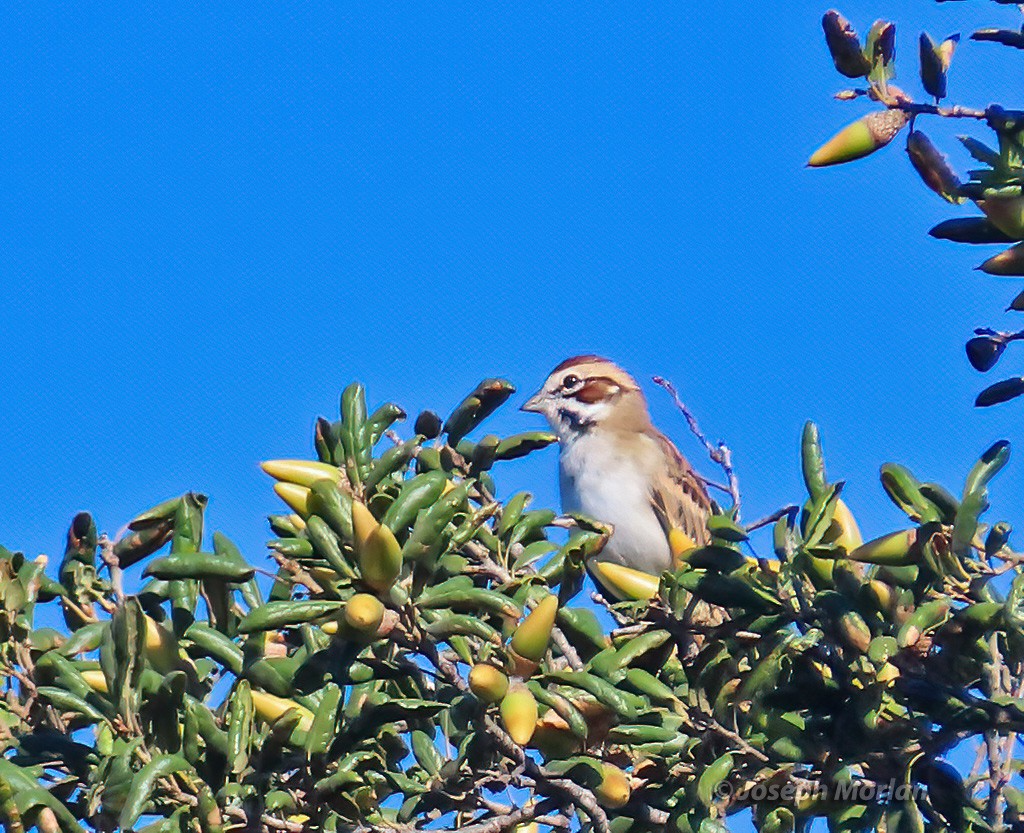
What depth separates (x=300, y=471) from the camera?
2.98 m

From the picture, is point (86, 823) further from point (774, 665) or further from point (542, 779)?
point (774, 665)

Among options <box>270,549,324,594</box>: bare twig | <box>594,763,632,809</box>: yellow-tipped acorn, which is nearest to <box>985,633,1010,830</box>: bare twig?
<box>594,763,632,809</box>: yellow-tipped acorn

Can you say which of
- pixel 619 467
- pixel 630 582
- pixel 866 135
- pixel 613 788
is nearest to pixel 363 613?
pixel 613 788

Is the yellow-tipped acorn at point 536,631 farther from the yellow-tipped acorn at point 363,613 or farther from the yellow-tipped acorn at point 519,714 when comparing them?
the yellow-tipped acorn at point 363,613

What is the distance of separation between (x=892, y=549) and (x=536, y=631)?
66 cm

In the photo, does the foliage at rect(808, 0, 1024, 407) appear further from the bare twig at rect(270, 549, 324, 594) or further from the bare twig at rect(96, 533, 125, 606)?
Result: the bare twig at rect(96, 533, 125, 606)

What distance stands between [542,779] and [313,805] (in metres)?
0.46

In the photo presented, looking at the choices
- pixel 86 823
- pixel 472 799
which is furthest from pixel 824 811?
pixel 86 823

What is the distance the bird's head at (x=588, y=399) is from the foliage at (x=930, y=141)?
6.02 meters

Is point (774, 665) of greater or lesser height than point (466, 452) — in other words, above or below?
below

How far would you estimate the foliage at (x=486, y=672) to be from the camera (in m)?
2.69

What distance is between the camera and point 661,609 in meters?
3.14

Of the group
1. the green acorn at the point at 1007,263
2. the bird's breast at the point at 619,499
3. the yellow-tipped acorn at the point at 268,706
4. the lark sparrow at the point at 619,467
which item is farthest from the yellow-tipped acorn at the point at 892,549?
the bird's breast at the point at 619,499

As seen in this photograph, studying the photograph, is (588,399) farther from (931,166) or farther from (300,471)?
(931,166)
